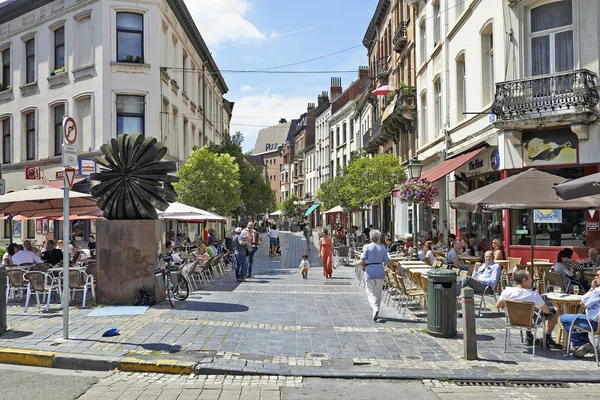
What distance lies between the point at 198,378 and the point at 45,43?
74.5ft

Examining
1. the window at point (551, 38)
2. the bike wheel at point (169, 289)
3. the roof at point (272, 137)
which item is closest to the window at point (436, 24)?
the window at point (551, 38)

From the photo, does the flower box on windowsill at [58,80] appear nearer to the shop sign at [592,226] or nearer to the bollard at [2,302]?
the bollard at [2,302]

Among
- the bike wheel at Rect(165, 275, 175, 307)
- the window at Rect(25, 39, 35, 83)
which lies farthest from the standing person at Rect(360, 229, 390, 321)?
the window at Rect(25, 39, 35, 83)

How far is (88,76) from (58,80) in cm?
239

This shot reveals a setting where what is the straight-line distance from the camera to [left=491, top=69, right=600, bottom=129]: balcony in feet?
44.4

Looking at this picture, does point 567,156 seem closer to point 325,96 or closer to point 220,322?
point 220,322

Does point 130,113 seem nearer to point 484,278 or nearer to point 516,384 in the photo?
point 484,278

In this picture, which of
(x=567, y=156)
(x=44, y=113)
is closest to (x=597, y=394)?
(x=567, y=156)

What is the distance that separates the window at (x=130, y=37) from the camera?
2258 cm

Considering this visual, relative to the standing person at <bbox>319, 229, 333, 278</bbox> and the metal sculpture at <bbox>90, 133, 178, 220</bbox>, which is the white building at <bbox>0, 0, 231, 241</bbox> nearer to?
the standing person at <bbox>319, 229, 333, 278</bbox>

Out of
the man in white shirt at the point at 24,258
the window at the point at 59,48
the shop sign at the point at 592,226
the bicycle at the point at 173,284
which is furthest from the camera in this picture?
the window at the point at 59,48

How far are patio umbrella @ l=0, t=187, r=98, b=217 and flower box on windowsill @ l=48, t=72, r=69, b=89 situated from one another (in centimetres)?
827

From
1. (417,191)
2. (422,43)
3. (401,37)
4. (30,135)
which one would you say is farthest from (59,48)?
(417,191)

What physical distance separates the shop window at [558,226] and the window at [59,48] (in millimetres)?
20216
